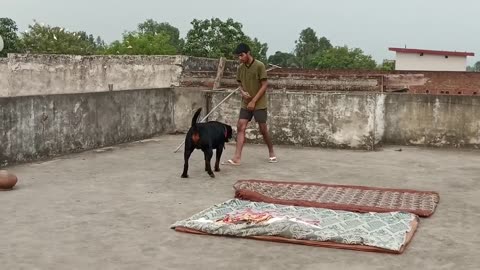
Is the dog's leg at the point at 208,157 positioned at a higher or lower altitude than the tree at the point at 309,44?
lower

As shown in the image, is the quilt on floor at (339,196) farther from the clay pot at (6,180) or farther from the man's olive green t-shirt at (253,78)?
the clay pot at (6,180)

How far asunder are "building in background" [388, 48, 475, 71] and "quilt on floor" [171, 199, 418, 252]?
36036 mm

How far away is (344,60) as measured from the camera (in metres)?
72.5

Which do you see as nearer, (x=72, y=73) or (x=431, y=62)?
(x=72, y=73)

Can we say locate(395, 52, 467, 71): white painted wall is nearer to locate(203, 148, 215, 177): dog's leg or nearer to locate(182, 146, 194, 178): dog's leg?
locate(203, 148, 215, 177): dog's leg

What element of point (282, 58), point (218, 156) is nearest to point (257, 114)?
point (218, 156)

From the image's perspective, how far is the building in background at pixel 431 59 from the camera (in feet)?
130

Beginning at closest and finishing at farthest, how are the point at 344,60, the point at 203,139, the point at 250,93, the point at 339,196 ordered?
the point at 339,196 < the point at 203,139 < the point at 250,93 < the point at 344,60

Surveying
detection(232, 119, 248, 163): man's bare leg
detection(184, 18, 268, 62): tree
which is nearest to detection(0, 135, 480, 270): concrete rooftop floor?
detection(232, 119, 248, 163): man's bare leg

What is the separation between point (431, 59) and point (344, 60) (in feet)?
108

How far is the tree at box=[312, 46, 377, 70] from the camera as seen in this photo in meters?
71.2

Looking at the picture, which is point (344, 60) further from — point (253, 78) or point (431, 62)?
point (253, 78)

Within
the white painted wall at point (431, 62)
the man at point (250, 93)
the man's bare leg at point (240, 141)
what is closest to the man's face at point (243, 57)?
the man at point (250, 93)

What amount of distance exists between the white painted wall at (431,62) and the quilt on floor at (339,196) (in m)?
34.8
